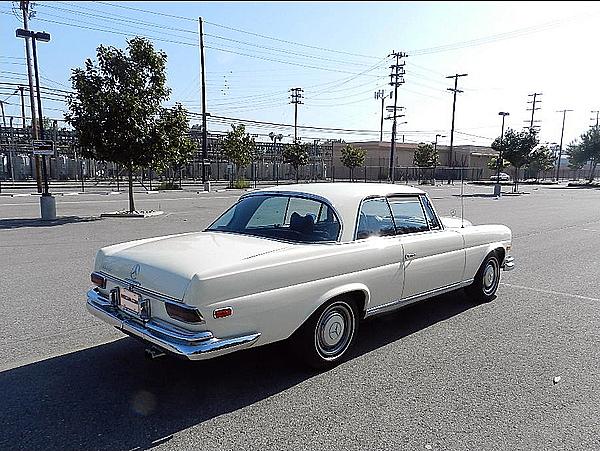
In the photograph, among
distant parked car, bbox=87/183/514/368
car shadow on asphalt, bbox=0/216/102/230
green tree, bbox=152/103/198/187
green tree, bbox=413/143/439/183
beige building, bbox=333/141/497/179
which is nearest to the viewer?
distant parked car, bbox=87/183/514/368

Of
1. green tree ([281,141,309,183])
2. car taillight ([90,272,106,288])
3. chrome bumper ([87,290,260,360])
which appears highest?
green tree ([281,141,309,183])

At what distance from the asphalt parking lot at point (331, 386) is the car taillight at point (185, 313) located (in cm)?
70

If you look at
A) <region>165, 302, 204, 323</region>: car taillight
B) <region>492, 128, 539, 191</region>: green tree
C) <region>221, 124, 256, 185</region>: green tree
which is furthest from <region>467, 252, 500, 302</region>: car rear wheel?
<region>492, 128, 539, 191</region>: green tree

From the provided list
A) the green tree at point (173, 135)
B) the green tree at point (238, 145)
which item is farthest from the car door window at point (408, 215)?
the green tree at point (238, 145)

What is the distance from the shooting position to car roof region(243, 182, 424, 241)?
13.7ft

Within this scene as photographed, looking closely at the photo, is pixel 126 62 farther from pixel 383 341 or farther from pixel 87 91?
pixel 383 341

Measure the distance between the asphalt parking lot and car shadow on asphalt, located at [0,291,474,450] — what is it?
0.01m

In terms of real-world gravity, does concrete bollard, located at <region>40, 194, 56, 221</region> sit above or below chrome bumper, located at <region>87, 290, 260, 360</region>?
below

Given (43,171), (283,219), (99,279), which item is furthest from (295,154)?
(99,279)

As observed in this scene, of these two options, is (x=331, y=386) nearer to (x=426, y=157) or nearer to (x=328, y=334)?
(x=328, y=334)

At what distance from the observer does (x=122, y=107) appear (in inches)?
616

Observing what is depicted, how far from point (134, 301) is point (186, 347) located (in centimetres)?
71

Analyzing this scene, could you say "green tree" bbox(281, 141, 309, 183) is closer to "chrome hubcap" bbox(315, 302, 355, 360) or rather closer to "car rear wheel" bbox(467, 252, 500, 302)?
"car rear wheel" bbox(467, 252, 500, 302)

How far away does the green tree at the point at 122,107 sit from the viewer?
15664 millimetres
